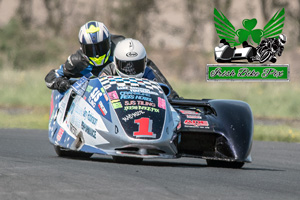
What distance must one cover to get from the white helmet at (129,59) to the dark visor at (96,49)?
0.98 meters

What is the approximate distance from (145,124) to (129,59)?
143cm

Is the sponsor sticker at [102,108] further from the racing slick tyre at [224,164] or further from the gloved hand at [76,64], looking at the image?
the gloved hand at [76,64]

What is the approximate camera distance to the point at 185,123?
8.73 meters

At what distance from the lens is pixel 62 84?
31.9ft

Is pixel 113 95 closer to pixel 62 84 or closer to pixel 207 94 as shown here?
pixel 62 84

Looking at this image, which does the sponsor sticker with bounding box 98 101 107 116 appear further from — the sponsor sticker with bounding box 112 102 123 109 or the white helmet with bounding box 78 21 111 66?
the white helmet with bounding box 78 21 111 66

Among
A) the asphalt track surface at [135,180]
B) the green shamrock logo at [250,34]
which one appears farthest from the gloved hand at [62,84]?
the green shamrock logo at [250,34]

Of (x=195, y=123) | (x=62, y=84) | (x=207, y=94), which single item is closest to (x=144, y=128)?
(x=195, y=123)

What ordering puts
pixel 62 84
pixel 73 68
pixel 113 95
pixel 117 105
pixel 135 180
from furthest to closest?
pixel 73 68, pixel 62 84, pixel 113 95, pixel 117 105, pixel 135 180

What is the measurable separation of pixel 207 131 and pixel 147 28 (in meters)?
38.3

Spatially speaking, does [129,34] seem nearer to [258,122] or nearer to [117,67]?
[258,122]

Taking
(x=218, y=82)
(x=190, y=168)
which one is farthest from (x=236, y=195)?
(x=218, y=82)

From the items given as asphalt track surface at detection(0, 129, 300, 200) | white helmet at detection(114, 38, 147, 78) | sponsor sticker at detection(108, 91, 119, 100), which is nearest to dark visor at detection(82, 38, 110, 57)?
white helmet at detection(114, 38, 147, 78)

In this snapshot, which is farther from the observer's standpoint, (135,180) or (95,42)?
(95,42)
